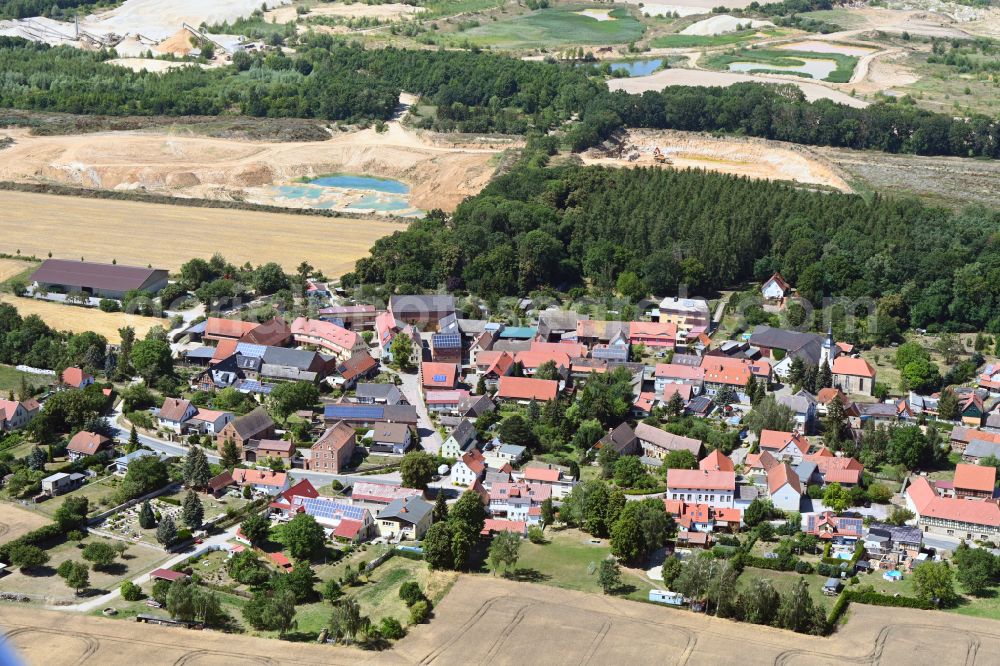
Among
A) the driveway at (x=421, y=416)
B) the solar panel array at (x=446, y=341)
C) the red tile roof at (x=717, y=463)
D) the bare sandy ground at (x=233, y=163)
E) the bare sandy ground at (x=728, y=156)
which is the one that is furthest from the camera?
the bare sandy ground at (x=728, y=156)

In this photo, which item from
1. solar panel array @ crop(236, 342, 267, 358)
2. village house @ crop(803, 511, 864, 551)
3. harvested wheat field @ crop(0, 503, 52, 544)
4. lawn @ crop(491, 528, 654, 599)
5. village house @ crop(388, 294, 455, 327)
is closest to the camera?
lawn @ crop(491, 528, 654, 599)

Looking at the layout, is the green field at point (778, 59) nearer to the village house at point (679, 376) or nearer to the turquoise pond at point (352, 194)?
the turquoise pond at point (352, 194)

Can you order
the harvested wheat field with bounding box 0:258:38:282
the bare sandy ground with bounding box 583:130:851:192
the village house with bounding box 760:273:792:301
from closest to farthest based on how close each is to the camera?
the village house with bounding box 760:273:792:301 < the harvested wheat field with bounding box 0:258:38:282 < the bare sandy ground with bounding box 583:130:851:192

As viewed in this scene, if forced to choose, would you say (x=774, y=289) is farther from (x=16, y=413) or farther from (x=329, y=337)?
(x=16, y=413)

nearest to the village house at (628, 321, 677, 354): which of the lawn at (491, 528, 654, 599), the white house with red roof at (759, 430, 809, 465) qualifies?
the white house with red roof at (759, 430, 809, 465)

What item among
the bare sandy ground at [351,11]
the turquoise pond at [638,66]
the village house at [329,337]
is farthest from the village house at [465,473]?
the bare sandy ground at [351,11]

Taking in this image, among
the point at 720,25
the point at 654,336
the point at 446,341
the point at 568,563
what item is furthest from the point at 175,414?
the point at 720,25

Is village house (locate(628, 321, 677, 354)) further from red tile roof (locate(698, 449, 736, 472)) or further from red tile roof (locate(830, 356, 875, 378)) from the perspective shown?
red tile roof (locate(698, 449, 736, 472))
